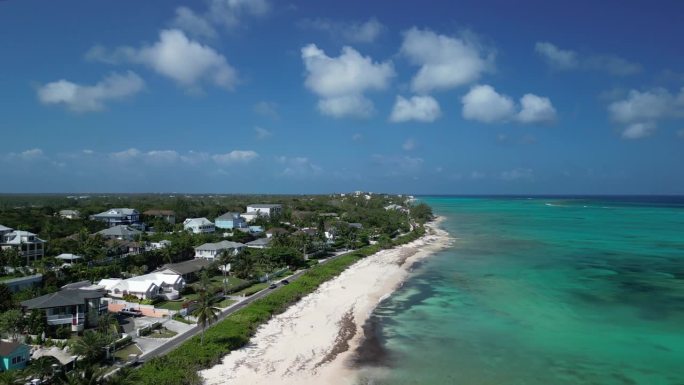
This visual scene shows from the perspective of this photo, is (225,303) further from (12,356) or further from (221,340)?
(12,356)

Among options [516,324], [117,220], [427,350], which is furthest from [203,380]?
[117,220]

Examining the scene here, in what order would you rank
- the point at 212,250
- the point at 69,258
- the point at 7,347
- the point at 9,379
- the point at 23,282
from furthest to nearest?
the point at 212,250 < the point at 69,258 < the point at 23,282 < the point at 7,347 < the point at 9,379

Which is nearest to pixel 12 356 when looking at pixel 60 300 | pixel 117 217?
pixel 60 300

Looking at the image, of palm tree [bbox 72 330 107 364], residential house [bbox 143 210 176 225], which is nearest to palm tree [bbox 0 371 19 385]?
palm tree [bbox 72 330 107 364]

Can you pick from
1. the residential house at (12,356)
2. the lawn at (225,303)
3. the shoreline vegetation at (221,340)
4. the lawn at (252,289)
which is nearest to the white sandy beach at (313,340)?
the shoreline vegetation at (221,340)

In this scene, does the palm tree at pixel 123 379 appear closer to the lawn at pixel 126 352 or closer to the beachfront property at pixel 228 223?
the lawn at pixel 126 352

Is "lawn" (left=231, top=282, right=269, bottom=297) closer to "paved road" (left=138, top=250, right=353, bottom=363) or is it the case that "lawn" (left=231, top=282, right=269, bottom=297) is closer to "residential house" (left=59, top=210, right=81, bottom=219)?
"paved road" (left=138, top=250, right=353, bottom=363)
